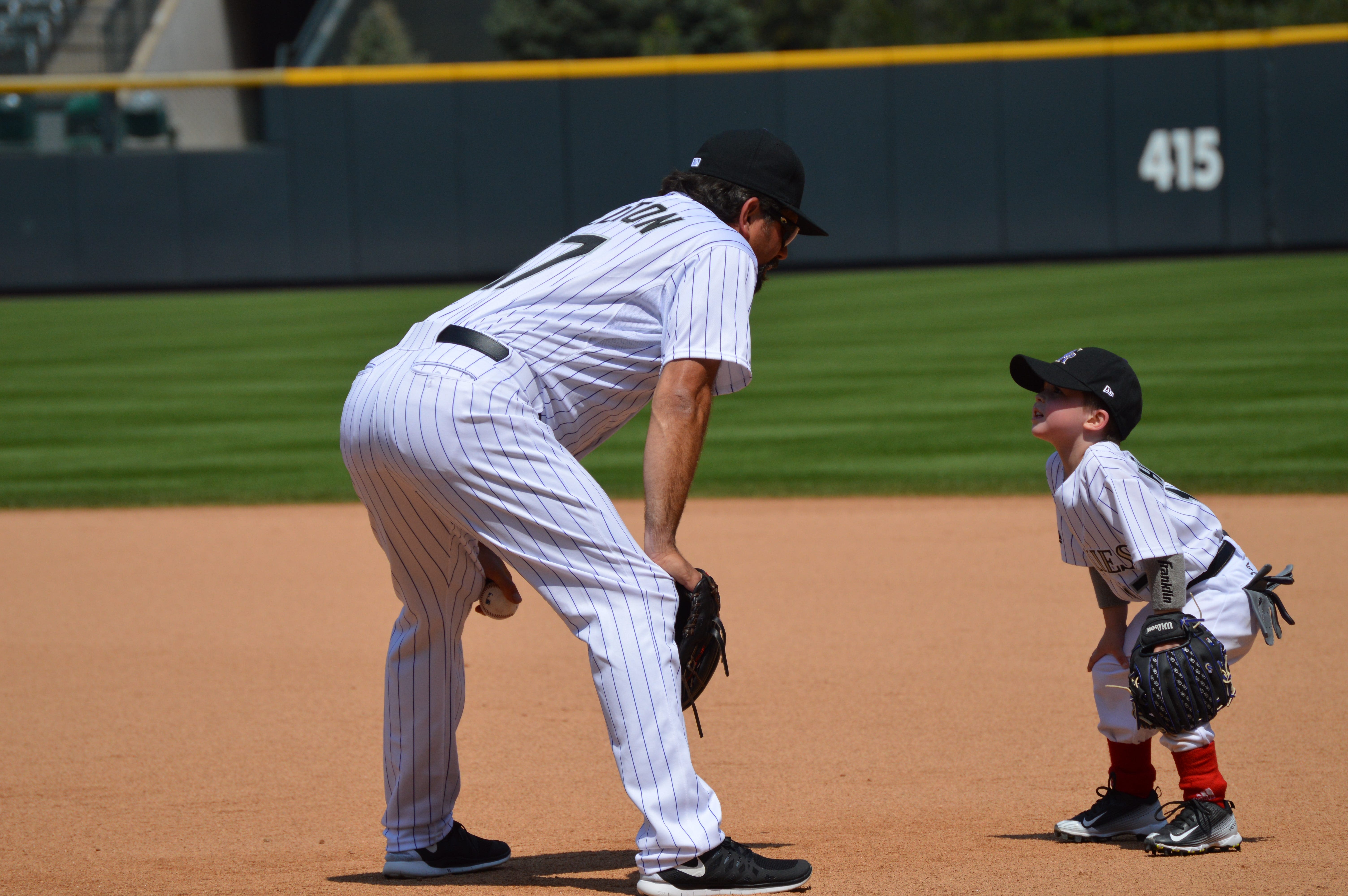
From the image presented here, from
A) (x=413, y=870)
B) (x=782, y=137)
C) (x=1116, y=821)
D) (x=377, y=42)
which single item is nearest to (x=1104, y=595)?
(x=1116, y=821)

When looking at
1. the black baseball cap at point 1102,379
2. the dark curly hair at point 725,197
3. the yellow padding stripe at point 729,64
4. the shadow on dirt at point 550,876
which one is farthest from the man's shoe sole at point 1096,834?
the yellow padding stripe at point 729,64

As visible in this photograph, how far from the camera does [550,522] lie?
2582mm

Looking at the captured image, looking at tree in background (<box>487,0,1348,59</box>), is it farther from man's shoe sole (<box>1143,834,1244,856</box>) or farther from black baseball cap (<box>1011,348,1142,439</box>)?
man's shoe sole (<box>1143,834,1244,856</box>)

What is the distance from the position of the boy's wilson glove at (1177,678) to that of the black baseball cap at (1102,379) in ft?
1.40

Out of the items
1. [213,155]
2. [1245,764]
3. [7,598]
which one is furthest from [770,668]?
[213,155]

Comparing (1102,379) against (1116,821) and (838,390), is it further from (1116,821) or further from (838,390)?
(838,390)

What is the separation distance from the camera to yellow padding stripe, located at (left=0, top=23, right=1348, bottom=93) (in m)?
20.4

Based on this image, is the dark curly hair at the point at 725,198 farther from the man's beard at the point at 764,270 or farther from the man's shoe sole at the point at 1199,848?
the man's shoe sole at the point at 1199,848

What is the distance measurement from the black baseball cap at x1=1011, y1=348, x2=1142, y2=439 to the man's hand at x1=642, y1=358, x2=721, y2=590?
0.75 meters

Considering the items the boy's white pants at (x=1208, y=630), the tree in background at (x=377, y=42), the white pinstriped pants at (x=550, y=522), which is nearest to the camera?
the white pinstriped pants at (x=550, y=522)

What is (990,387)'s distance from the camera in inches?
433

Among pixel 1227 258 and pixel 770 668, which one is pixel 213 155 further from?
pixel 770 668

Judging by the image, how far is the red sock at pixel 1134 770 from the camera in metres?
3.07

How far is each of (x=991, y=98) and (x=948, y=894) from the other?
63.9 feet
